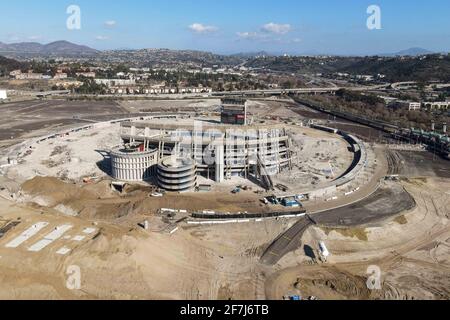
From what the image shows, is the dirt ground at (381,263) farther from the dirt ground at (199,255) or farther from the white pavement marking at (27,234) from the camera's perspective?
the white pavement marking at (27,234)

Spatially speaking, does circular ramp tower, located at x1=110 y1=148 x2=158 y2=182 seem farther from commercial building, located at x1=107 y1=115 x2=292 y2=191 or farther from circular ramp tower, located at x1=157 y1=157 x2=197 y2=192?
circular ramp tower, located at x1=157 y1=157 x2=197 y2=192

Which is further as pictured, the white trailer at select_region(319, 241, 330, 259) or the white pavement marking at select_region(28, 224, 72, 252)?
the white trailer at select_region(319, 241, 330, 259)

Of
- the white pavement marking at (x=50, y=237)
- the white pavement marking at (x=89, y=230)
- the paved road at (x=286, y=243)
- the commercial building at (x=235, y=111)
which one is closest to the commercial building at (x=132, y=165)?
the white pavement marking at (x=50, y=237)

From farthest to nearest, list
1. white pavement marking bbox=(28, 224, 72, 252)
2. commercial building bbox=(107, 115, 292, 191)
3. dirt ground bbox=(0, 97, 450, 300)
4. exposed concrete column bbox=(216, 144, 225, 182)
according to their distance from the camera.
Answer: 1. exposed concrete column bbox=(216, 144, 225, 182)
2. commercial building bbox=(107, 115, 292, 191)
3. white pavement marking bbox=(28, 224, 72, 252)
4. dirt ground bbox=(0, 97, 450, 300)

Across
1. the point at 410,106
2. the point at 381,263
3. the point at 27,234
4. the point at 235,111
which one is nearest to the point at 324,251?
the point at 381,263

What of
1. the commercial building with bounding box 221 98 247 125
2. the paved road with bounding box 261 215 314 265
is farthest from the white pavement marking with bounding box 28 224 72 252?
the commercial building with bounding box 221 98 247 125

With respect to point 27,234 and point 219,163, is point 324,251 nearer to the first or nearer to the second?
point 219,163

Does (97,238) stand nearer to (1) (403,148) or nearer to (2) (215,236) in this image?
(2) (215,236)

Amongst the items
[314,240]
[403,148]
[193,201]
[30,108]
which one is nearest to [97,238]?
[193,201]
